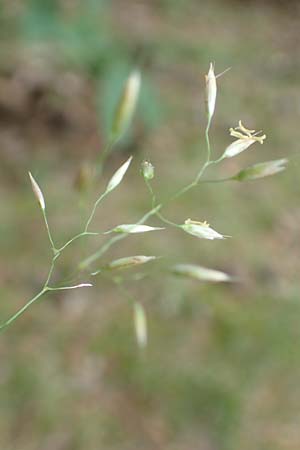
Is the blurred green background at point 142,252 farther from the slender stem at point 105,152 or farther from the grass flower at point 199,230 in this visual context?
the grass flower at point 199,230

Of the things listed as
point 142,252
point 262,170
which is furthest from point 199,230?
point 142,252

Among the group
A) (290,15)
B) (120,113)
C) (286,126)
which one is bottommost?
(290,15)

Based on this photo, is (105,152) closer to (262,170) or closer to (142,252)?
(262,170)

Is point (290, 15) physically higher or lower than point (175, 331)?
lower

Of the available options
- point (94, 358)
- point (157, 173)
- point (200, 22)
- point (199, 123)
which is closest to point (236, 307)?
point (94, 358)

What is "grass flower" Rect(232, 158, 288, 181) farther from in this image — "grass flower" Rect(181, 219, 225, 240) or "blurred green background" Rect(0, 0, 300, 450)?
"blurred green background" Rect(0, 0, 300, 450)

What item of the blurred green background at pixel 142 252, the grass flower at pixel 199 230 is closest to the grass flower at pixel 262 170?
the grass flower at pixel 199 230

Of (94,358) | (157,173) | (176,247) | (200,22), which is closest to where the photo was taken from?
(94,358)

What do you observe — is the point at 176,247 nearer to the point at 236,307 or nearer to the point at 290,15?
the point at 236,307
